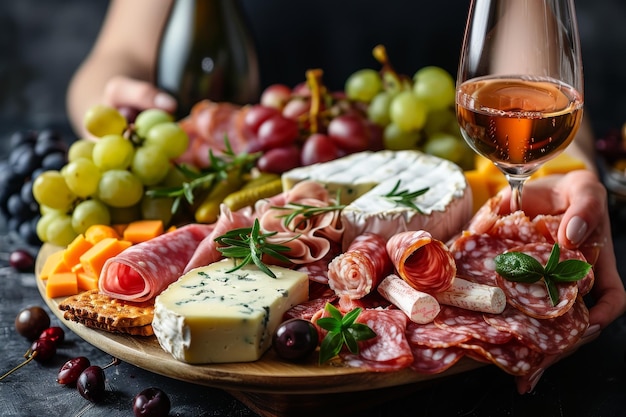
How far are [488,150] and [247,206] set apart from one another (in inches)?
19.9

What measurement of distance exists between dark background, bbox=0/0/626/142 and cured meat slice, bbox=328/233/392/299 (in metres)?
1.33

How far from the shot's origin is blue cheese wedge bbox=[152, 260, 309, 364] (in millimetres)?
971

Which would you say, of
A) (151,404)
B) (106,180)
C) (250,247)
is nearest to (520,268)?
(250,247)

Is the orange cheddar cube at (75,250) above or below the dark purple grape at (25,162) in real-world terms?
below

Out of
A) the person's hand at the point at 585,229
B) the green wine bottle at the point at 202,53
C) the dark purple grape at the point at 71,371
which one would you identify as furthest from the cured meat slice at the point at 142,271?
the green wine bottle at the point at 202,53

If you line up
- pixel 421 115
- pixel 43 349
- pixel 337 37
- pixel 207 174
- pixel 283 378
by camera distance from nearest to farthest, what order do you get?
pixel 283 378 < pixel 43 349 < pixel 207 174 < pixel 421 115 < pixel 337 37

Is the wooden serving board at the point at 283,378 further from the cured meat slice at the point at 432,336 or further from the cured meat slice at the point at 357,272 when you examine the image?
the cured meat slice at the point at 357,272

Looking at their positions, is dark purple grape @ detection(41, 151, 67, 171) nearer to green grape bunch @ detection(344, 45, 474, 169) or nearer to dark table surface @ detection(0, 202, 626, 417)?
dark table surface @ detection(0, 202, 626, 417)

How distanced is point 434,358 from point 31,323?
0.66m

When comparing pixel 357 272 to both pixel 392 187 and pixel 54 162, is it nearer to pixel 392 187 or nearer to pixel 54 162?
pixel 392 187

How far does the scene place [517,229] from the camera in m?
1.19

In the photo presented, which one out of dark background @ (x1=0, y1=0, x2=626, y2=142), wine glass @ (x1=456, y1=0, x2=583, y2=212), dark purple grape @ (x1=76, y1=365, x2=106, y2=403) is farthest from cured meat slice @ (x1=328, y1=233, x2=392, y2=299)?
dark background @ (x1=0, y1=0, x2=626, y2=142)

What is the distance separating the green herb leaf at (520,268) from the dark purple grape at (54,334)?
0.69 meters

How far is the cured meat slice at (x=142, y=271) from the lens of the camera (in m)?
1.13
